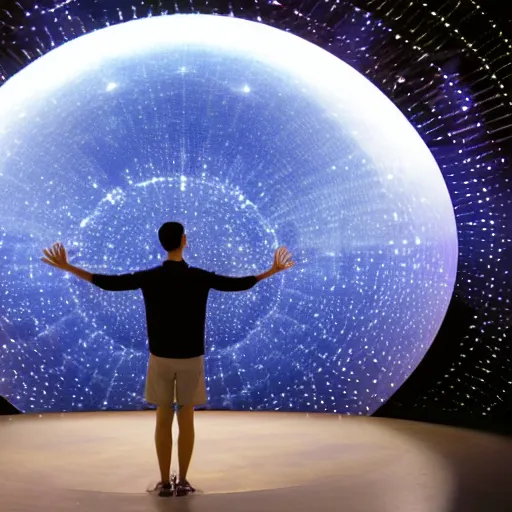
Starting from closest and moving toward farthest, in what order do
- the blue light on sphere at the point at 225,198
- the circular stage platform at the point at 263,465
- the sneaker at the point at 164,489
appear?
1. the circular stage platform at the point at 263,465
2. the sneaker at the point at 164,489
3. the blue light on sphere at the point at 225,198

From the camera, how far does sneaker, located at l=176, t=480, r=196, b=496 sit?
329cm

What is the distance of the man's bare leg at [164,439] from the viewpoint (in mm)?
3367

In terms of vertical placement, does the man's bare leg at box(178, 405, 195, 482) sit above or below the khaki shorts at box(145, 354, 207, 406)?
below

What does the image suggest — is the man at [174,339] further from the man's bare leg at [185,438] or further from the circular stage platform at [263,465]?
the circular stage platform at [263,465]

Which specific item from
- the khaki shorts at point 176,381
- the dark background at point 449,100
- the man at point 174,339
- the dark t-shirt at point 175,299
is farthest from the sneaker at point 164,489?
the dark background at point 449,100

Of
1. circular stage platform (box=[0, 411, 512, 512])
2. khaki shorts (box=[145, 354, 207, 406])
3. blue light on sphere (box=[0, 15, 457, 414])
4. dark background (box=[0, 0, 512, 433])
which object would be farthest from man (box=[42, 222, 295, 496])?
dark background (box=[0, 0, 512, 433])

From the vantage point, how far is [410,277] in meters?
4.91

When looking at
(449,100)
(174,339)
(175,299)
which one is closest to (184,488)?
(174,339)

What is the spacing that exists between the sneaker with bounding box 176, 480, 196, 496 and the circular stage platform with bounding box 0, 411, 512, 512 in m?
0.06

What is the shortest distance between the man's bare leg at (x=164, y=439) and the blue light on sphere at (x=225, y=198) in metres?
1.65

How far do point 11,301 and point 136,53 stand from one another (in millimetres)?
1485

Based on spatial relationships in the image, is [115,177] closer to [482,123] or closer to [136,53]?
[136,53]

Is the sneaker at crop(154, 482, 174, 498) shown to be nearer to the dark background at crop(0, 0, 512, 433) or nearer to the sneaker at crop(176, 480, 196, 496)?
the sneaker at crop(176, 480, 196, 496)

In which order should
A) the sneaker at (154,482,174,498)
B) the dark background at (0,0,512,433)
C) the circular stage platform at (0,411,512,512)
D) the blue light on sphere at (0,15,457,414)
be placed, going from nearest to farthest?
the circular stage platform at (0,411,512,512) < the sneaker at (154,482,174,498) < the dark background at (0,0,512,433) < the blue light on sphere at (0,15,457,414)
